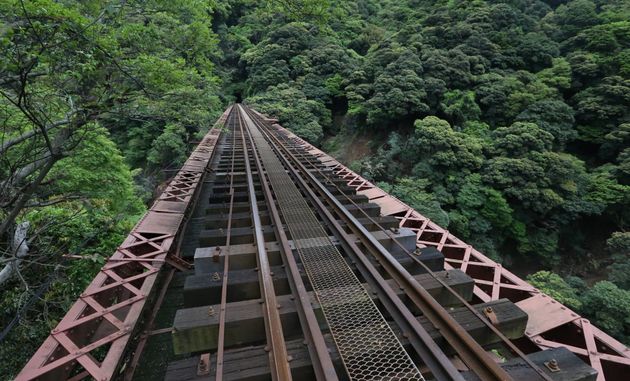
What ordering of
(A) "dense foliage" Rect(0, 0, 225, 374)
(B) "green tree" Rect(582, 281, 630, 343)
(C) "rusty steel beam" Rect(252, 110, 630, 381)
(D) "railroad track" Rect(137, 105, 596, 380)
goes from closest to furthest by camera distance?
(D) "railroad track" Rect(137, 105, 596, 380) → (C) "rusty steel beam" Rect(252, 110, 630, 381) → (A) "dense foliage" Rect(0, 0, 225, 374) → (B) "green tree" Rect(582, 281, 630, 343)

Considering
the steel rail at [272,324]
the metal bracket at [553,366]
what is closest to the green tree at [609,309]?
the metal bracket at [553,366]

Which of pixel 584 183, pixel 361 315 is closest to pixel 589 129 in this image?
pixel 584 183

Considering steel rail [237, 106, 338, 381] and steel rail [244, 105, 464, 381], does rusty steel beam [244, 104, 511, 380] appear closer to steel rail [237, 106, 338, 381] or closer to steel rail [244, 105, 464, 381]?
steel rail [244, 105, 464, 381]

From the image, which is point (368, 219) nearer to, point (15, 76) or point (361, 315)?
point (361, 315)

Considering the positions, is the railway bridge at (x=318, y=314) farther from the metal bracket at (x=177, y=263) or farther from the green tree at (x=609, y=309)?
the green tree at (x=609, y=309)

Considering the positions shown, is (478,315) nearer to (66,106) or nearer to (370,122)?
(66,106)

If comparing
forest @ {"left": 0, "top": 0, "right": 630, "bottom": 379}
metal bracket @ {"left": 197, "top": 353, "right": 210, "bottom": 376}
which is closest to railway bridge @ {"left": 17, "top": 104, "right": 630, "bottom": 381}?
metal bracket @ {"left": 197, "top": 353, "right": 210, "bottom": 376}
